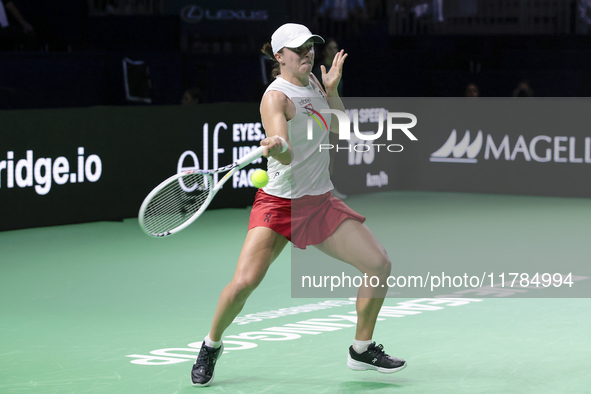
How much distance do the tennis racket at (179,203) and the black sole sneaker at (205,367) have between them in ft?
2.18

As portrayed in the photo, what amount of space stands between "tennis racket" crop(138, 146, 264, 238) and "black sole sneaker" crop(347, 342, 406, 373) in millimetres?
1140

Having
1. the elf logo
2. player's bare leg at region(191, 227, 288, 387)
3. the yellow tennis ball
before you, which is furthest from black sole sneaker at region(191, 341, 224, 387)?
the elf logo

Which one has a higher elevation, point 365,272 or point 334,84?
point 334,84

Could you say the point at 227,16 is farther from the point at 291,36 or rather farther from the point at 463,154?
the point at 291,36

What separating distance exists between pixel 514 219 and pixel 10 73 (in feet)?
22.7

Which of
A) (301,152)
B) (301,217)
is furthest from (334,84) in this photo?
(301,217)

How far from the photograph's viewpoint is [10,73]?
13367 mm

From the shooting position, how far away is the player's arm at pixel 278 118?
4801 millimetres

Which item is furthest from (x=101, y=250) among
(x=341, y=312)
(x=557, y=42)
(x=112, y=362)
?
(x=557, y=42)

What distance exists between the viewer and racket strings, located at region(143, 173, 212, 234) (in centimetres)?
508

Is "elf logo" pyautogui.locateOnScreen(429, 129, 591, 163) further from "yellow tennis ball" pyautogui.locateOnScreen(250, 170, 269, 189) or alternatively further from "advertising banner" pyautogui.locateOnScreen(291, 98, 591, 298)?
"yellow tennis ball" pyautogui.locateOnScreen(250, 170, 269, 189)

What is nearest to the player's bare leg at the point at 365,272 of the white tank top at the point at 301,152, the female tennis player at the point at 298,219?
the female tennis player at the point at 298,219

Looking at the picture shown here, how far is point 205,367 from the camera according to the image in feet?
16.8

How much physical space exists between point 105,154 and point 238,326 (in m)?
5.51
